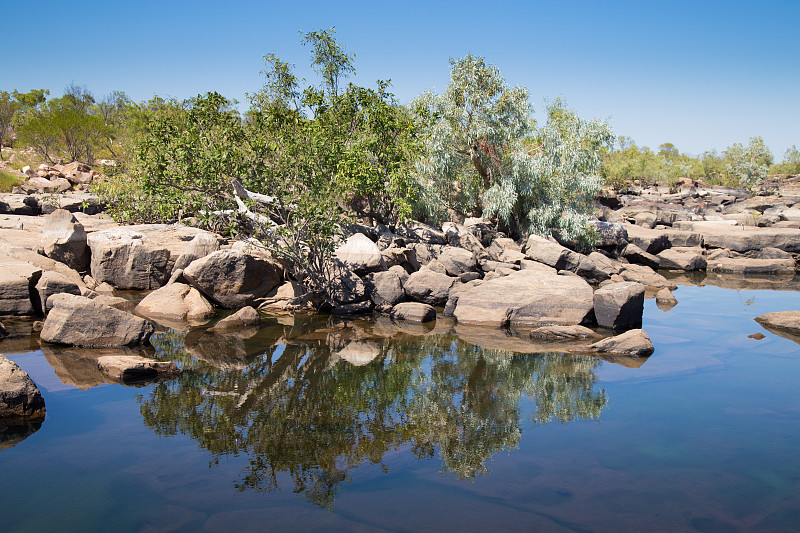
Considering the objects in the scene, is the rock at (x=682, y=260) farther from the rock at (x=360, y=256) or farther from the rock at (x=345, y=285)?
the rock at (x=345, y=285)

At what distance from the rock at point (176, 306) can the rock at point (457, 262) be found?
24.3 feet

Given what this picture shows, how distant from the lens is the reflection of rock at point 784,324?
47.6ft

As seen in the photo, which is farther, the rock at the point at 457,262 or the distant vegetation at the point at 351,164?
the rock at the point at 457,262

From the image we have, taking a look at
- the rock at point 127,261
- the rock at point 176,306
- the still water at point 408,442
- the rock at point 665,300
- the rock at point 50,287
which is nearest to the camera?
the still water at point 408,442

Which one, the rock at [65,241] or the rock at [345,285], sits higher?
the rock at [65,241]

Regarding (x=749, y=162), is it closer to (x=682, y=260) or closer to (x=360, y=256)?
(x=682, y=260)

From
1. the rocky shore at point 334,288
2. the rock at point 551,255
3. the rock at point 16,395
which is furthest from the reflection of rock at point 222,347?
the rock at point 551,255

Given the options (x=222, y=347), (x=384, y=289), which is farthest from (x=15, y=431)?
(x=384, y=289)

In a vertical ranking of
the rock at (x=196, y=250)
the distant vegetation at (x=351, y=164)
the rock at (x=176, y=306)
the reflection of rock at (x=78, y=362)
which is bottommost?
the reflection of rock at (x=78, y=362)

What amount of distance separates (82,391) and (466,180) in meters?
18.1

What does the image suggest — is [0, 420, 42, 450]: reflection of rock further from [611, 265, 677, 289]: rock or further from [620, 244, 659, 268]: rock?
[620, 244, 659, 268]: rock

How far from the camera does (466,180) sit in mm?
24625

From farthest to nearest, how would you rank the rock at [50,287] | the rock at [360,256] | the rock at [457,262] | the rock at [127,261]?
the rock at [457,262], the rock at [127,261], the rock at [360,256], the rock at [50,287]

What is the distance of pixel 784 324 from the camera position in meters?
14.8
